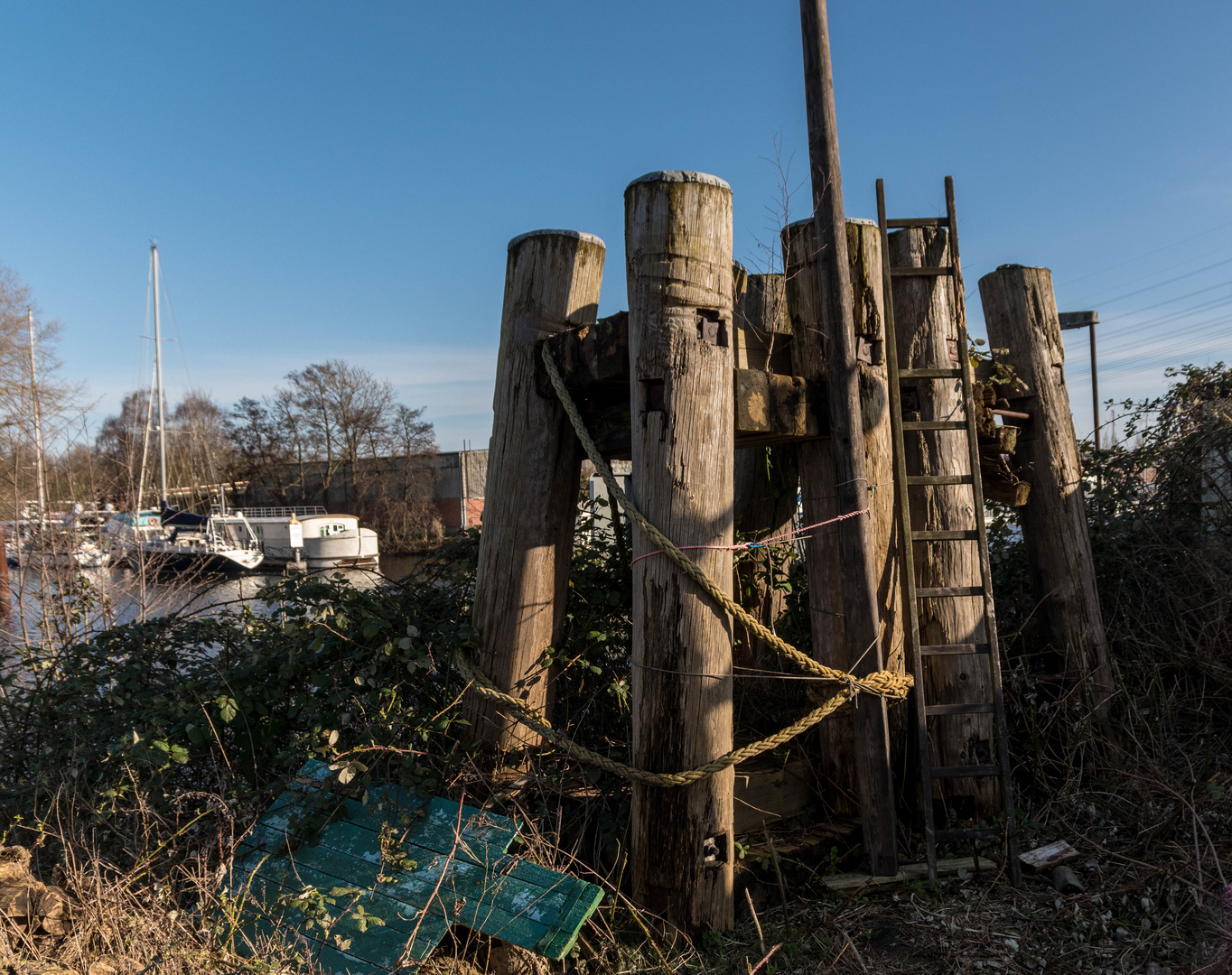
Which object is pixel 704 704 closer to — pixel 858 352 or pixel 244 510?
pixel 858 352

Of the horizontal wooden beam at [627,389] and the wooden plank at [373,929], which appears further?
the horizontal wooden beam at [627,389]

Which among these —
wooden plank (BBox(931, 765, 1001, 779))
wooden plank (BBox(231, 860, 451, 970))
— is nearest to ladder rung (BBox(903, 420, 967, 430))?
wooden plank (BBox(931, 765, 1001, 779))

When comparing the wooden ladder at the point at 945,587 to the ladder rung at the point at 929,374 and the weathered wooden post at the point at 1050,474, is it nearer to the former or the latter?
the ladder rung at the point at 929,374

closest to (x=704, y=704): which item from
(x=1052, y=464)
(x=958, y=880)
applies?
(x=958, y=880)

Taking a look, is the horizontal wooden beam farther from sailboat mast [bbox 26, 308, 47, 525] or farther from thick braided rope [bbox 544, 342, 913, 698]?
sailboat mast [bbox 26, 308, 47, 525]

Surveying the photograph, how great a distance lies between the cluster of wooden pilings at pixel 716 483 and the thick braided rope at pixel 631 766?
71 millimetres

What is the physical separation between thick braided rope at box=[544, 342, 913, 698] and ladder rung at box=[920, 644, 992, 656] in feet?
0.56

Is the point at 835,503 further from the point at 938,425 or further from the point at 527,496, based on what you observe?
the point at 527,496

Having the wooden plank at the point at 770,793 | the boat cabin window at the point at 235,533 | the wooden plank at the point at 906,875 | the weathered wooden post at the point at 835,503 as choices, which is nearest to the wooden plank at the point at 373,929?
the wooden plank at the point at 770,793

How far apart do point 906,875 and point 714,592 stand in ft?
5.54

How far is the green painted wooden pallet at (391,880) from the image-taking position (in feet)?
9.80

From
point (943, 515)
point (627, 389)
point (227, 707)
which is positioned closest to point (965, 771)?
point (943, 515)

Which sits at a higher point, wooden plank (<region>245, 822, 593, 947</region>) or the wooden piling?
the wooden piling

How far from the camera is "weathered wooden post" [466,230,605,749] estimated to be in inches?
163
